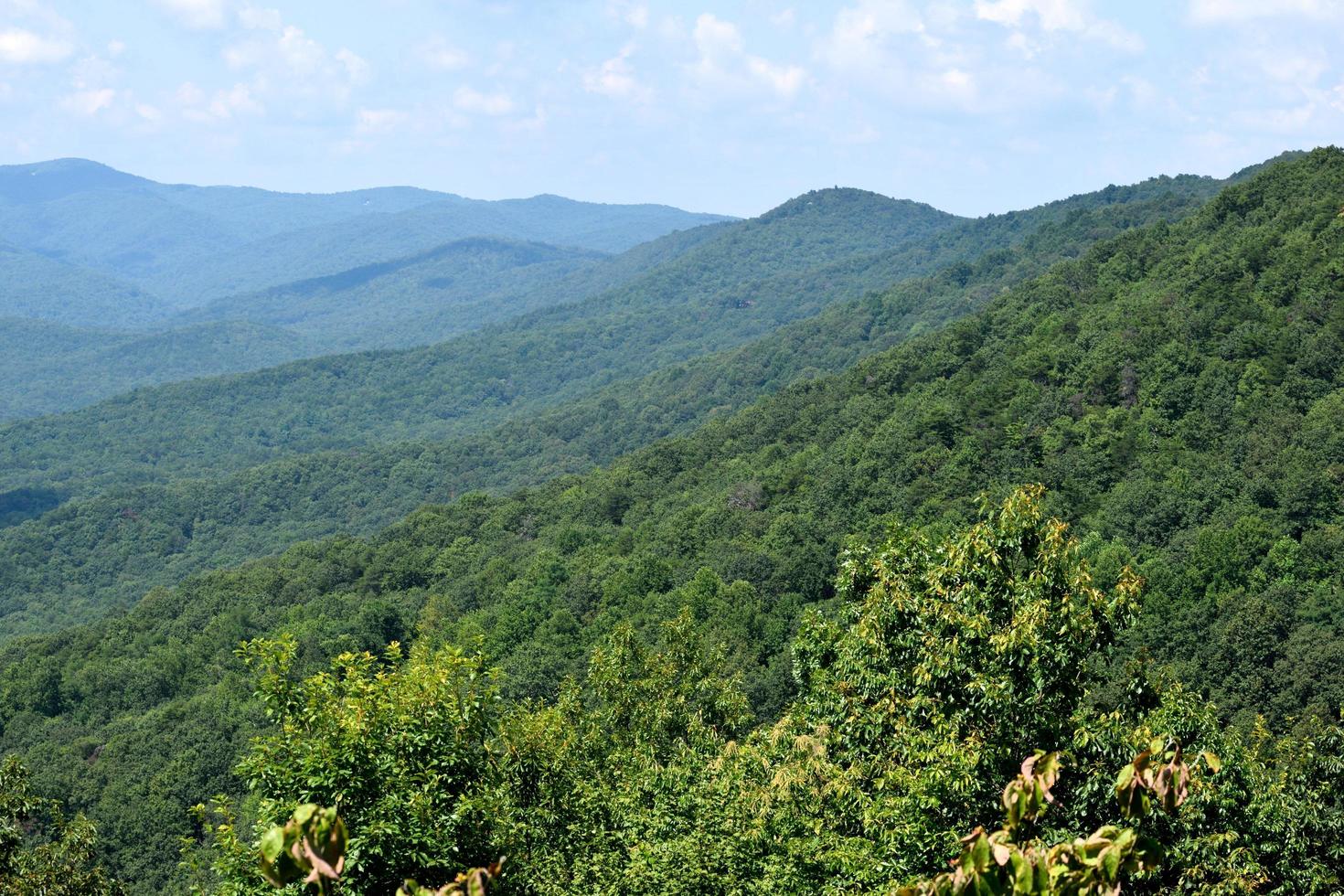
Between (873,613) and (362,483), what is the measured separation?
183475mm

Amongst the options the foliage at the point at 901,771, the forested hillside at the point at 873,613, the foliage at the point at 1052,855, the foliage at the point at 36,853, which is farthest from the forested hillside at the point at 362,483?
the foliage at the point at 1052,855

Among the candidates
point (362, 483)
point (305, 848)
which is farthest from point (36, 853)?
point (362, 483)

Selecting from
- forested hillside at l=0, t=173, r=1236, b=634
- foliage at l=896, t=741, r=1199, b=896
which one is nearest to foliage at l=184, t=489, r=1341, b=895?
foliage at l=896, t=741, r=1199, b=896

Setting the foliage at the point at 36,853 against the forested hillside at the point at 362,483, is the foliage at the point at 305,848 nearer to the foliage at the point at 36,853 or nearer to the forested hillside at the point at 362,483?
the foliage at the point at 36,853

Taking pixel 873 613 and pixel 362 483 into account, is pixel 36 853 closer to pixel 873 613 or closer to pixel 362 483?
pixel 873 613

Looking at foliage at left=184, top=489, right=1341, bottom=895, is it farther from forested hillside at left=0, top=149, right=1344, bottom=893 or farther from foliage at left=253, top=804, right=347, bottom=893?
foliage at left=253, top=804, right=347, bottom=893

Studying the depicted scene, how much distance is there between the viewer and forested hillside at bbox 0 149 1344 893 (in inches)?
563

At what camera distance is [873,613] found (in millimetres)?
15414

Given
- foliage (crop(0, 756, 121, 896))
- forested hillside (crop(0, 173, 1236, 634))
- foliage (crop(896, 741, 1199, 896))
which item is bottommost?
forested hillside (crop(0, 173, 1236, 634))

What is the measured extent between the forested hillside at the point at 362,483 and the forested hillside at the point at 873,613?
201 feet

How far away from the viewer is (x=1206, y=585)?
49750 millimetres

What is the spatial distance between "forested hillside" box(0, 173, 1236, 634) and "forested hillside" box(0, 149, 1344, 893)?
201ft

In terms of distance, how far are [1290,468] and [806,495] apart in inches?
1361

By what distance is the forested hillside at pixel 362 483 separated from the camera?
15838cm
